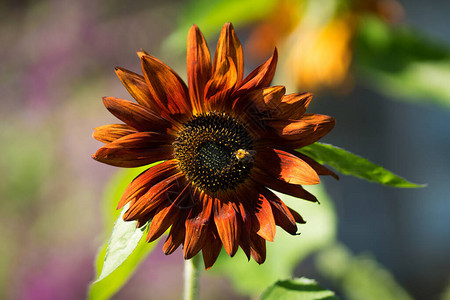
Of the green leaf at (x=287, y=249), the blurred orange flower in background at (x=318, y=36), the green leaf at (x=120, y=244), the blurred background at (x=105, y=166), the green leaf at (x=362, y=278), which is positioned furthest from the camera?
the blurred background at (x=105, y=166)

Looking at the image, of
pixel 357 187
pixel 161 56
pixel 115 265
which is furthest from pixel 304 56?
pixel 161 56

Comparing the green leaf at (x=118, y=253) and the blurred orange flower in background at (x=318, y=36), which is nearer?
the green leaf at (x=118, y=253)

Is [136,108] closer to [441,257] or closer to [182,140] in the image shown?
[182,140]

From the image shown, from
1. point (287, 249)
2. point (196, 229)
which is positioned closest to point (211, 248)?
point (196, 229)

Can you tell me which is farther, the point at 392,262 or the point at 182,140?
the point at 392,262

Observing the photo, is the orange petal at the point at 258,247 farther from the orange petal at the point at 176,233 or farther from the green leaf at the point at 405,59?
the green leaf at the point at 405,59

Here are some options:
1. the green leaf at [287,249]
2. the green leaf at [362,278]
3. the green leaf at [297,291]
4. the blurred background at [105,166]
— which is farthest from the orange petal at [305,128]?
the blurred background at [105,166]

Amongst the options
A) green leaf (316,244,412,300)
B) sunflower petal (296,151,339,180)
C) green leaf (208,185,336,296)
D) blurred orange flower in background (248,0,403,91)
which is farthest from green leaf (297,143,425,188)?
green leaf (316,244,412,300)

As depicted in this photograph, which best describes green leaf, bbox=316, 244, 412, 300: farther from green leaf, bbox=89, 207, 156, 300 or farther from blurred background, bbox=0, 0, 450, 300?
green leaf, bbox=89, 207, 156, 300
